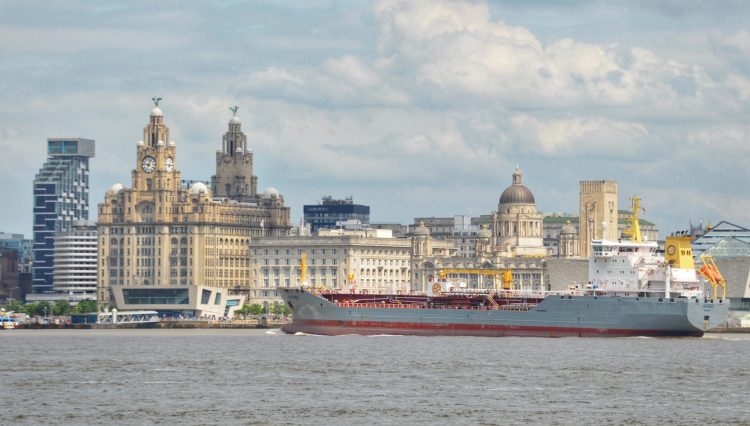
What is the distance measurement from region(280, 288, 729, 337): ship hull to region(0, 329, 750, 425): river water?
29.9 ft

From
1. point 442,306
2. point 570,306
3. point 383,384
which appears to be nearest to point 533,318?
point 570,306

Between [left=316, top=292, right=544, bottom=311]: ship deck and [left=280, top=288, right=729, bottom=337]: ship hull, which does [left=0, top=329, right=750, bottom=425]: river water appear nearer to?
[left=280, top=288, right=729, bottom=337]: ship hull

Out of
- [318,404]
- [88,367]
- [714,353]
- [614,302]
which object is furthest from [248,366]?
[614,302]

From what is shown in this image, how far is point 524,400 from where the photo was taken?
274ft

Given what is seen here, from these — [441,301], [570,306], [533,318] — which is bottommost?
[533,318]

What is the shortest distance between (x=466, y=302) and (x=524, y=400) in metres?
74.4

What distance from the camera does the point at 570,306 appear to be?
149 meters

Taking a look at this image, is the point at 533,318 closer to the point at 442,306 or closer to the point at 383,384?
the point at 442,306

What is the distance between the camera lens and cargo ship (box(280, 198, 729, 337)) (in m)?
146

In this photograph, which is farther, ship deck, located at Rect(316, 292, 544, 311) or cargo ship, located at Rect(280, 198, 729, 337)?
ship deck, located at Rect(316, 292, 544, 311)

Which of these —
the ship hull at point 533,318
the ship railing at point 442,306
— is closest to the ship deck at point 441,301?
the ship railing at point 442,306

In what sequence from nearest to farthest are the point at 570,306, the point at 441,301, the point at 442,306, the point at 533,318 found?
the point at 570,306
the point at 533,318
the point at 442,306
the point at 441,301

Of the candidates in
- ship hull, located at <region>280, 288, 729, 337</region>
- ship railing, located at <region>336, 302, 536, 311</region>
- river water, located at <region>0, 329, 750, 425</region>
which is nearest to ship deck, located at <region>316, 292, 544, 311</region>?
ship railing, located at <region>336, 302, 536, 311</region>

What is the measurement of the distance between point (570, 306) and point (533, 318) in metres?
4.02
